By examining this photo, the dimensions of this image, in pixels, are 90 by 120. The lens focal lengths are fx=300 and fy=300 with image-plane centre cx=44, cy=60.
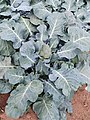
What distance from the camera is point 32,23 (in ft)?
9.39

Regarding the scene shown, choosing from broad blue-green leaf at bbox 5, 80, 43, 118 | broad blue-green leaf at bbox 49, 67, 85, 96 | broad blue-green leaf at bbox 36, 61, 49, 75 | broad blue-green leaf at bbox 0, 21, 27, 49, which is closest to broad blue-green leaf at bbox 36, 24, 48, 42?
broad blue-green leaf at bbox 0, 21, 27, 49

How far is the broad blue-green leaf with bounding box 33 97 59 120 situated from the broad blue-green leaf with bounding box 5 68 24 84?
251mm

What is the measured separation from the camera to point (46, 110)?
8.07 feet

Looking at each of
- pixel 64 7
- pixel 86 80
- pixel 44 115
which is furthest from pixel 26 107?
Answer: pixel 64 7

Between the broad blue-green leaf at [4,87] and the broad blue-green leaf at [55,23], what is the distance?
24.2 inches

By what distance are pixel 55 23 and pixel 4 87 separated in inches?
30.6

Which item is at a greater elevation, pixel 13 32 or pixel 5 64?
pixel 13 32

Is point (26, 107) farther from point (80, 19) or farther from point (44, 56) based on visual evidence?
point (80, 19)

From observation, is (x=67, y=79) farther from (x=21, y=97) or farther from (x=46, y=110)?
(x=21, y=97)

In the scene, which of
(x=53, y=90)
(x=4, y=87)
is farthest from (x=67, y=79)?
(x=4, y=87)

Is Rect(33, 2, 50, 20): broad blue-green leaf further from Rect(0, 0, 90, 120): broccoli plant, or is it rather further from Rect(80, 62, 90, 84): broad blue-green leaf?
Rect(80, 62, 90, 84): broad blue-green leaf

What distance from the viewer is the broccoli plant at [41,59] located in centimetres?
245

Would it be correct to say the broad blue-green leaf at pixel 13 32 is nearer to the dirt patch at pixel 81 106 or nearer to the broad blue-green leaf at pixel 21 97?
the broad blue-green leaf at pixel 21 97

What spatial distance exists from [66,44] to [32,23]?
1.37ft
